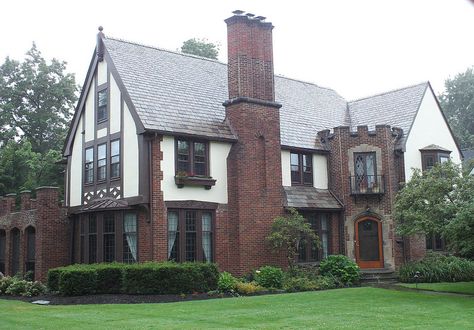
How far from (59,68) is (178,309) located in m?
31.5

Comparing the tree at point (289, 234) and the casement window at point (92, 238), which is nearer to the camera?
the tree at point (289, 234)

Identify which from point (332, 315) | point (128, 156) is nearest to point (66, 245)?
point (128, 156)

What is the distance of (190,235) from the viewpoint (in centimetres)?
2364

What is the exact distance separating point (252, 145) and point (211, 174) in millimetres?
2080

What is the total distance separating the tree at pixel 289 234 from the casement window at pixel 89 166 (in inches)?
304

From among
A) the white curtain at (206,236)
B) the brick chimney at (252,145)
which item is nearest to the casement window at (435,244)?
Answer: the brick chimney at (252,145)

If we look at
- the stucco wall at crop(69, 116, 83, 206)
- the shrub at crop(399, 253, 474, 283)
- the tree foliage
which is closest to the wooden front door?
the shrub at crop(399, 253, 474, 283)

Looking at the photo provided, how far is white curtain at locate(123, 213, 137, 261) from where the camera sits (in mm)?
23469

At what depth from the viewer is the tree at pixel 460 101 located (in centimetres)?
6412

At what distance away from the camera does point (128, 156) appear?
78.8 ft

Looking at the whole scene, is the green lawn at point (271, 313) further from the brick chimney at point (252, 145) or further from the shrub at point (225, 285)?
the brick chimney at point (252, 145)

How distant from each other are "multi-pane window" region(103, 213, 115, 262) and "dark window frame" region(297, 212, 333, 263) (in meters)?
7.55

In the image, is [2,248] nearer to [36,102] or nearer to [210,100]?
[210,100]

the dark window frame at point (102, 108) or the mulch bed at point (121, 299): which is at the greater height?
the dark window frame at point (102, 108)
